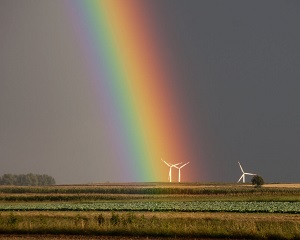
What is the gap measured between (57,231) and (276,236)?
52.9 ft

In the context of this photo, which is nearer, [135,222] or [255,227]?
[255,227]

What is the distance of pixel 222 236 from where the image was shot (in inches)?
1679

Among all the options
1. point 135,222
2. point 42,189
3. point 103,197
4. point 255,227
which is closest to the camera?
point 255,227

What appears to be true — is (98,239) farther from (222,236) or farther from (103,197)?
(103,197)

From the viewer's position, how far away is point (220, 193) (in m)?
127

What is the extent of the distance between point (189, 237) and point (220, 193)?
86.1m

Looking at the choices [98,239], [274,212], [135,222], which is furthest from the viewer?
[274,212]

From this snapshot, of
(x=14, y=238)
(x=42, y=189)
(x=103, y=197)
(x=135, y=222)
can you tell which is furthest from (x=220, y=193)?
(x=14, y=238)

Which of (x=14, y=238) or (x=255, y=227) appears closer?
(x=14, y=238)

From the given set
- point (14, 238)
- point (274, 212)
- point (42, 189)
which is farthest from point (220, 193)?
point (14, 238)

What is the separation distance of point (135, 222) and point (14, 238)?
10251 mm

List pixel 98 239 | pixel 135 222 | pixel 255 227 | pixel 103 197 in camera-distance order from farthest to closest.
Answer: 1. pixel 103 197
2. pixel 135 222
3. pixel 255 227
4. pixel 98 239

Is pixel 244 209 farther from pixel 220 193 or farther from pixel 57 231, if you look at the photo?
pixel 220 193

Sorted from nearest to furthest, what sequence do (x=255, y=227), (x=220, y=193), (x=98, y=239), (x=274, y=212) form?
(x=98, y=239), (x=255, y=227), (x=274, y=212), (x=220, y=193)
